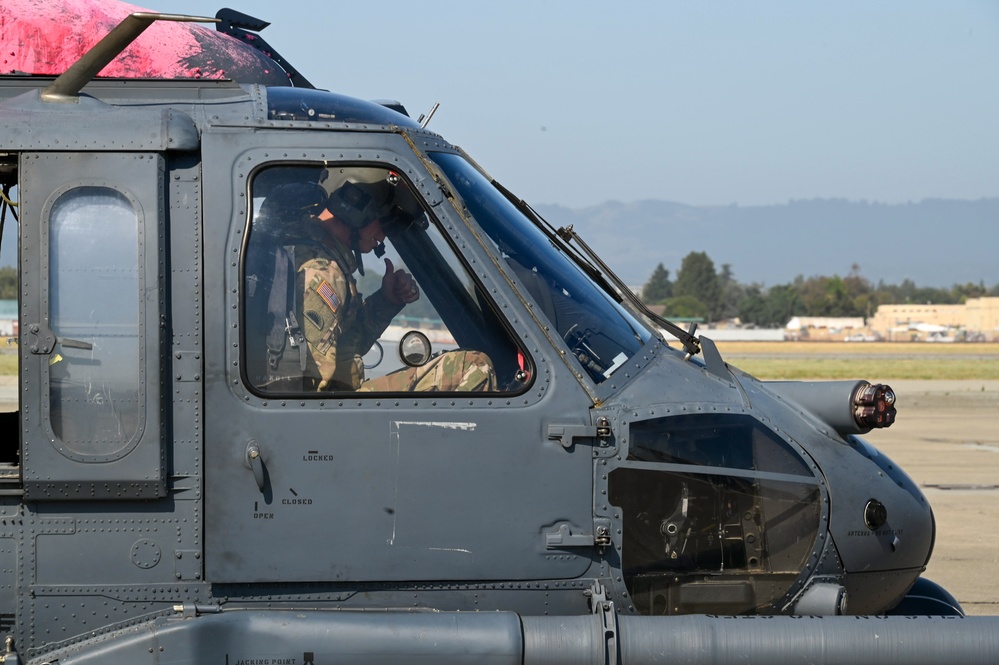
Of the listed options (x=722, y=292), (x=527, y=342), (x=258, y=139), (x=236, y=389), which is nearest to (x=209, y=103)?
(x=258, y=139)

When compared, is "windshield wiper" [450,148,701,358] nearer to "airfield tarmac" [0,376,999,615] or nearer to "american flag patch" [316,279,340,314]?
"american flag patch" [316,279,340,314]

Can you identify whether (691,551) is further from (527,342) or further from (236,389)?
(236,389)

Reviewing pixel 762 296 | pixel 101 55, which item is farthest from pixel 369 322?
pixel 762 296

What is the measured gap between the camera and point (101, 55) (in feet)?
11.9

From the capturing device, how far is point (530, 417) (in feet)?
12.1

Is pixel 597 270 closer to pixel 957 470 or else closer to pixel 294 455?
pixel 294 455

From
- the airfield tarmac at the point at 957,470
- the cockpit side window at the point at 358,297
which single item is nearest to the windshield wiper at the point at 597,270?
the cockpit side window at the point at 358,297

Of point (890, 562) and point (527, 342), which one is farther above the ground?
point (527, 342)

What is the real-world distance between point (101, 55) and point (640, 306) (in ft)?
7.12

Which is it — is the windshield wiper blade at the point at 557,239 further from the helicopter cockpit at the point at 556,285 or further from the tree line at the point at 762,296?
the tree line at the point at 762,296

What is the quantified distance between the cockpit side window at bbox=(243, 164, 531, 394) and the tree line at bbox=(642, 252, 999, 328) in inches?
4473

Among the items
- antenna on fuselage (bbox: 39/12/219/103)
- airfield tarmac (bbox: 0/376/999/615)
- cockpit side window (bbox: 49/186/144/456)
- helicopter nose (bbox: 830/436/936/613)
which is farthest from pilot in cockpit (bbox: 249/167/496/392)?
airfield tarmac (bbox: 0/376/999/615)

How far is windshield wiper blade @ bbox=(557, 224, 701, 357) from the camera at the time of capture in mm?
4180

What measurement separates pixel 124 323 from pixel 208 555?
2.68 ft
